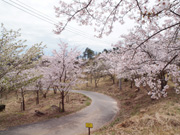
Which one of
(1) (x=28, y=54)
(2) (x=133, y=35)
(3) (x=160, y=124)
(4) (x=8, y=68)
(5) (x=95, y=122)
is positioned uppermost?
(2) (x=133, y=35)

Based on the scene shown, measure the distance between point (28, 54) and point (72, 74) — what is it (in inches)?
254

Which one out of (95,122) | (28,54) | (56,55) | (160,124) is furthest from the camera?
(56,55)

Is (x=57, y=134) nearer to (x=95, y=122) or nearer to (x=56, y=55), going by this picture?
(x=95, y=122)

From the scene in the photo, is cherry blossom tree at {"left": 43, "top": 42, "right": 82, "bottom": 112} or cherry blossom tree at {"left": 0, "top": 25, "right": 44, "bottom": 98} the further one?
cherry blossom tree at {"left": 43, "top": 42, "right": 82, "bottom": 112}

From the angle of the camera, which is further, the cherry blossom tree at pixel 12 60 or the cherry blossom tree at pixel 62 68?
the cherry blossom tree at pixel 62 68

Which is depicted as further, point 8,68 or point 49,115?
point 49,115

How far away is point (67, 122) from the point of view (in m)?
8.77

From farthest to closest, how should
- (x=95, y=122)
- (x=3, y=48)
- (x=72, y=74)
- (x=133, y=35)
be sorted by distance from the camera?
(x=72, y=74), (x=133, y=35), (x=95, y=122), (x=3, y=48)

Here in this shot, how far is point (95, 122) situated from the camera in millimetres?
8711

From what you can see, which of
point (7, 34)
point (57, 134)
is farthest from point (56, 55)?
point (57, 134)

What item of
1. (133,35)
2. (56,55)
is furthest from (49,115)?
(133,35)

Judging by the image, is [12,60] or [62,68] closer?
[12,60]

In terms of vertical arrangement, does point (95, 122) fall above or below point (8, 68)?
below

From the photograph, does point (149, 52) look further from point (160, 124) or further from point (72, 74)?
point (72, 74)
